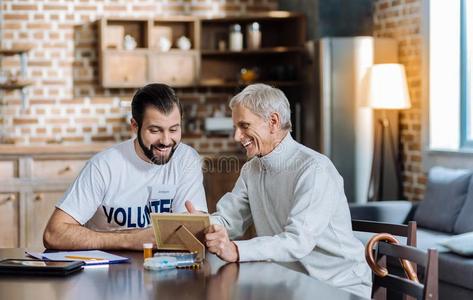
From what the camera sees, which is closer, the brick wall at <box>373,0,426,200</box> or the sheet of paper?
the sheet of paper

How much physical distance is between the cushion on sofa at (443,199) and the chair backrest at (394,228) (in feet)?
7.47

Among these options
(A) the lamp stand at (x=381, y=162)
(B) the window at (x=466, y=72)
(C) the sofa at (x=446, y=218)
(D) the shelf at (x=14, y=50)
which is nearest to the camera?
(C) the sofa at (x=446, y=218)

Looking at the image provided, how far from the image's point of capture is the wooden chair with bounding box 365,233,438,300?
96.1 inches

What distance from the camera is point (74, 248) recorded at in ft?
11.1

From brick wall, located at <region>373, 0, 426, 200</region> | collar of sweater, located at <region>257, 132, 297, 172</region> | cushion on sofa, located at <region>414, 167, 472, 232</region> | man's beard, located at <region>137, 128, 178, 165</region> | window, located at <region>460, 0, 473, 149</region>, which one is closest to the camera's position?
collar of sweater, located at <region>257, 132, 297, 172</region>

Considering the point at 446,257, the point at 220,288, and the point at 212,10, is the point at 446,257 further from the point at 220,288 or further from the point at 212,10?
the point at 212,10

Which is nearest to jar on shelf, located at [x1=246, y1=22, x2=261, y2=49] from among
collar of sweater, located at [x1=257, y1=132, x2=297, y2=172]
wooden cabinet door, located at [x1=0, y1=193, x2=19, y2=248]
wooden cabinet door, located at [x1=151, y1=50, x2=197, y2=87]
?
wooden cabinet door, located at [x1=151, y1=50, x2=197, y2=87]

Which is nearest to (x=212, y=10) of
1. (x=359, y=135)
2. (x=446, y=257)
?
(x=359, y=135)

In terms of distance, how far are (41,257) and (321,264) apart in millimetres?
1005

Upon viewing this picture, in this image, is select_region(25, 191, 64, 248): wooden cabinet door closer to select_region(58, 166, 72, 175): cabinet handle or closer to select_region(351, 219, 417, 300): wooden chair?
select_region(58, 166, 72, 175): cabinet handle

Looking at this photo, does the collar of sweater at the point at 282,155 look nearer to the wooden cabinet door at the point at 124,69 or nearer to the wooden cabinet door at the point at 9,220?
the wooden cabinet door at the point at 9,220

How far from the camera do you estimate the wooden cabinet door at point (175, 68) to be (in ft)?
25.2

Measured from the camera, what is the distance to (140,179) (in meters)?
3.68

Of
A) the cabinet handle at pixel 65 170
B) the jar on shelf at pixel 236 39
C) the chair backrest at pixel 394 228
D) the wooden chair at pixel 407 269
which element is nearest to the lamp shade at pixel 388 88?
the jar on shelf at pixel 236 39
